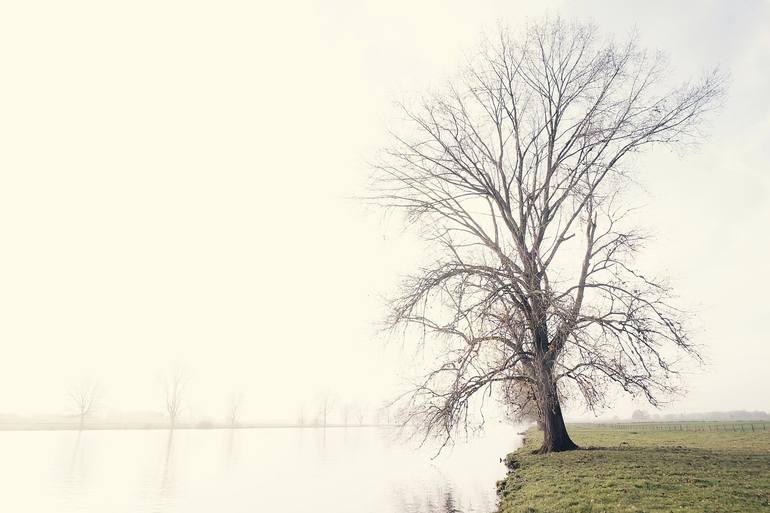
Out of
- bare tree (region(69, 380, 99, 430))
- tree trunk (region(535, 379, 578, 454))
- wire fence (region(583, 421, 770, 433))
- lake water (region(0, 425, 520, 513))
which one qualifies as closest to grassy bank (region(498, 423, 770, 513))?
tree trunk (region(535, 379, 578, 454))

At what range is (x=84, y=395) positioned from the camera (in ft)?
269

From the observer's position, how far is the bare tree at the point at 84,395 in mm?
81875

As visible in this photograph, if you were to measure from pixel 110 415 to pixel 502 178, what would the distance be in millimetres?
177912

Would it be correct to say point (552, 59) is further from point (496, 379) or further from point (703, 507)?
point (703, 507)

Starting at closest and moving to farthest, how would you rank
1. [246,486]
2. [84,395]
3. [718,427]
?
[246,486]
[718,427]
[84,395]

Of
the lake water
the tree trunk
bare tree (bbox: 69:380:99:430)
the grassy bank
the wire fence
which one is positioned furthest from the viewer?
bare tree (bbox: 69:380:99:430)

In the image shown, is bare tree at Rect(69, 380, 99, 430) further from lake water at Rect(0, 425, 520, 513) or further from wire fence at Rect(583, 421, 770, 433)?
wire fence at Rect(583, 421, 770, 433)

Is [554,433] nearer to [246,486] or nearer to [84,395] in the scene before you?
[246,486]

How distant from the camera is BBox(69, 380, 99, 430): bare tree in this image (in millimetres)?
81875

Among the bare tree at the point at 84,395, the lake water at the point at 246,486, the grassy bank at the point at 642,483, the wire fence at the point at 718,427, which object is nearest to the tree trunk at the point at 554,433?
the grassy bank at the point at 642,483

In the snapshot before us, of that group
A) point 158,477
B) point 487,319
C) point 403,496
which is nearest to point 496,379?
point 487,319

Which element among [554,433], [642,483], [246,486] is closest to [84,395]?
[246,486]

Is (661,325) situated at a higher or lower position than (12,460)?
higher

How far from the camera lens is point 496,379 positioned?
52.1 feet
